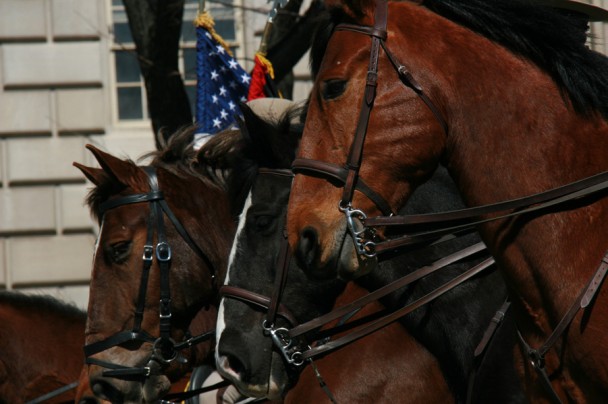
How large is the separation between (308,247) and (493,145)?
2.30ft

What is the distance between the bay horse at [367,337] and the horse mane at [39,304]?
2.11 m

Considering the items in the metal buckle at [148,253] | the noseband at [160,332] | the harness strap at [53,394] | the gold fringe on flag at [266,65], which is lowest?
the harness strap at [53,394]

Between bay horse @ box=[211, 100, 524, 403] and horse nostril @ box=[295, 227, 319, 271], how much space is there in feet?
3.39

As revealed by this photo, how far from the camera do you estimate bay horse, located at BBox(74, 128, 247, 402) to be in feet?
17.3

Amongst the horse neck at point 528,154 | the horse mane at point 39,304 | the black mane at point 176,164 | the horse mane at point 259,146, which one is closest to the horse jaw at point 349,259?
the horse neck at point 528,154

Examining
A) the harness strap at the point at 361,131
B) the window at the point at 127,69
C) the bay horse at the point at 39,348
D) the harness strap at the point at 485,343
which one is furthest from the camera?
the window at the point at 127,69

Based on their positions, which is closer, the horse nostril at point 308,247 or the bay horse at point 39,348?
the horse nostril at point 308,247

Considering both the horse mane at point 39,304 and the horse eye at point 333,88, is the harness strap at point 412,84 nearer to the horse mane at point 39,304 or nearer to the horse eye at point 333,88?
the horse eye at point 333,88

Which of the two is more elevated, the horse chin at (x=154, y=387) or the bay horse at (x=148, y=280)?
the bay horse at (x=148, y=280)

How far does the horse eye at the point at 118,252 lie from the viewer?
17.5ft

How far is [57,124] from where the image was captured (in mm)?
11281

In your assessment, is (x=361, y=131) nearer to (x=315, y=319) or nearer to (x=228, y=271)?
(x=315, y=319)

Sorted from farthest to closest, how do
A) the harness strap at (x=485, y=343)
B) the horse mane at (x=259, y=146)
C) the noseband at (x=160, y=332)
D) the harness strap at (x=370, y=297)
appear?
the noseband at (x=160, y=332), the horse mane at (x=259, y=146), the harness strap at (x=370, y=297), the harness strap at (x=485, y=343)

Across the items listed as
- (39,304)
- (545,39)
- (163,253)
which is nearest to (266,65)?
(39,304)
